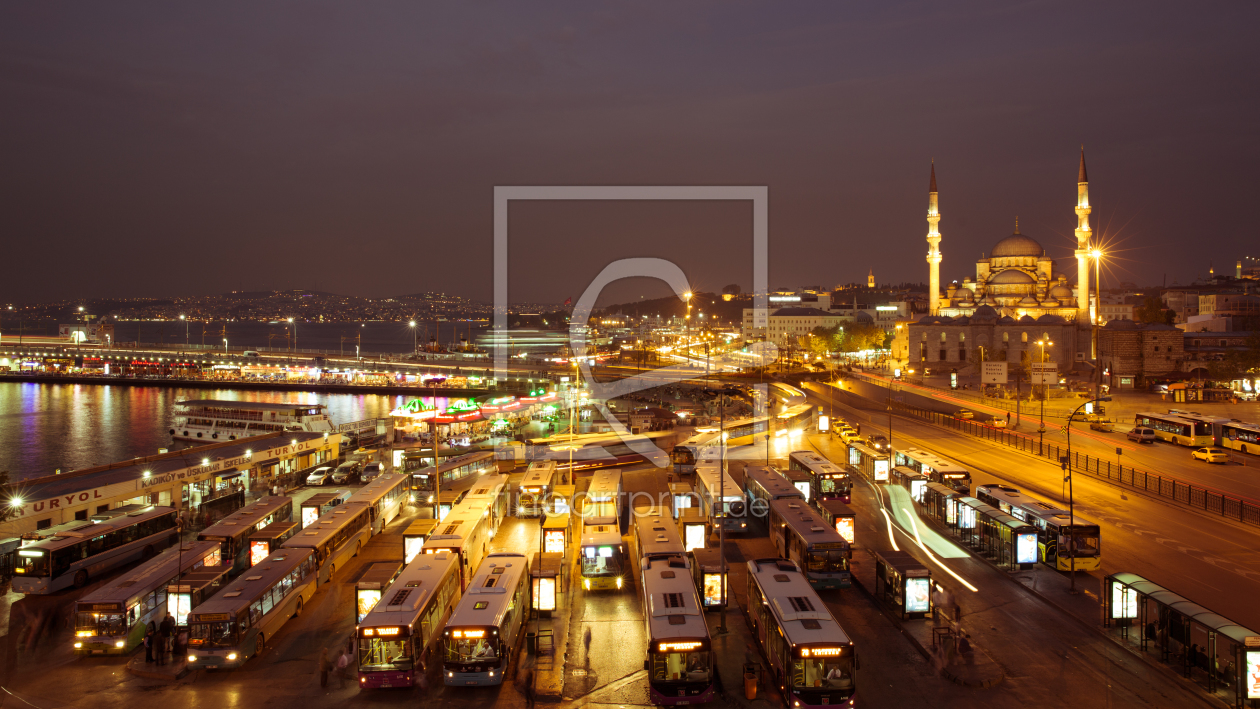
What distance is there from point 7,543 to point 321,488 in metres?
8.17

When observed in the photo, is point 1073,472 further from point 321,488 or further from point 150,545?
point 150,545

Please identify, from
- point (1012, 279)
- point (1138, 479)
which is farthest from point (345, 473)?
point (1012, 279)

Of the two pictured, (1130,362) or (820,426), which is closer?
(820,426)

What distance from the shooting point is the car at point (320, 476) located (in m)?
22.5

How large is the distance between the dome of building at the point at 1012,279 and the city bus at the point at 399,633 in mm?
75373

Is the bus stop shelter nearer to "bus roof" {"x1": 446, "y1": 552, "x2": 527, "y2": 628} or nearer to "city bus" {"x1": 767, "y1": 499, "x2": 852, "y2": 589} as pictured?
"city bus" {"x1": 767, "y1": 499, "x2": 852, "y2": 589}

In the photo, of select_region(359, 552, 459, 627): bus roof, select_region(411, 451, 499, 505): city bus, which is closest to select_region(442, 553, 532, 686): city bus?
select_region(359, 552, 459, 627): bus roof

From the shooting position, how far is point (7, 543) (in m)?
14.7

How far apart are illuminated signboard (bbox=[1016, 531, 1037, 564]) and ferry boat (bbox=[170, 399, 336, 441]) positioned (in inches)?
1227

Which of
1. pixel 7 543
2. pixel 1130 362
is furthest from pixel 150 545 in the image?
pixel 1130 362

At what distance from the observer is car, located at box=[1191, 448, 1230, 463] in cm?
2338

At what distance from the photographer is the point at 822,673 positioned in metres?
8.38

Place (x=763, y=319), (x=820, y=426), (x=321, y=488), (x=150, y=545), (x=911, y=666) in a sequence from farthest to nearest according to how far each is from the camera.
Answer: (x=763, y=319), (x=820, y=426), (x=321, y=488), (x=150, y=545), (x=911, y=666)

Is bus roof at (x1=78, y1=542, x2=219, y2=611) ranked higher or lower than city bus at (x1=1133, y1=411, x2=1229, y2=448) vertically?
lower
